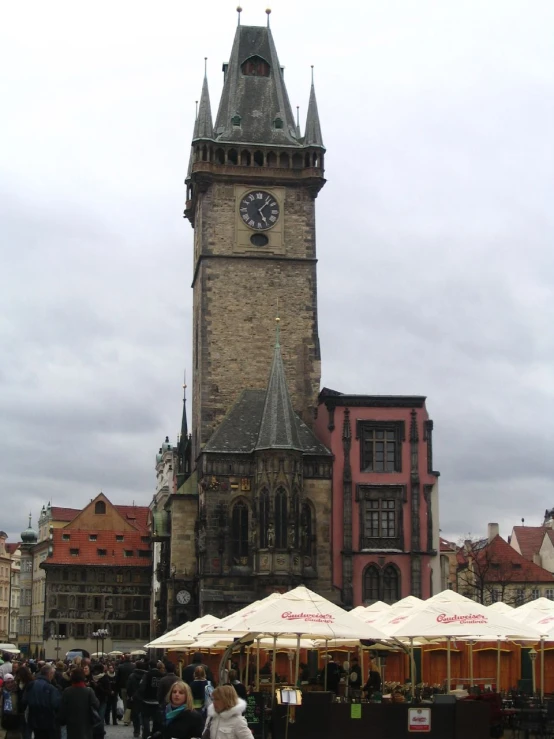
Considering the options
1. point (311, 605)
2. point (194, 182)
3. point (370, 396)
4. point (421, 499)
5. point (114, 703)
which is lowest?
point (114, 703)

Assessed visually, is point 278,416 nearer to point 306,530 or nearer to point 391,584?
point 306,530

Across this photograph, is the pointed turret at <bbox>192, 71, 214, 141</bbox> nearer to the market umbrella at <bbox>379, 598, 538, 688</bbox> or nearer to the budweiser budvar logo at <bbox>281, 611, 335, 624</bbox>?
the market umbrella at <bbox>379, 598, 538, 688</bbox>

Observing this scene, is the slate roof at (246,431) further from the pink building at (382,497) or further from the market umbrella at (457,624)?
the market umbrella at (457,624)

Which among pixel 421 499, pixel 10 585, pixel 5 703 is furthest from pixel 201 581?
pixel 10 585

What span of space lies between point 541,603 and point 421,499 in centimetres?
2476

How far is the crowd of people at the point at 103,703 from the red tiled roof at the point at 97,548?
68.9 m

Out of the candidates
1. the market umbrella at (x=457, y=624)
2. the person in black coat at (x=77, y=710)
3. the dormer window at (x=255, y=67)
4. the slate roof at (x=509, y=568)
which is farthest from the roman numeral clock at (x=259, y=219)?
the person in black coat at (x=77, y=710)

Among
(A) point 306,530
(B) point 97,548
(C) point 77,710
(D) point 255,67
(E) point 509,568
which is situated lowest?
(C) point 77,710

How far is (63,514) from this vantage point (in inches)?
4872

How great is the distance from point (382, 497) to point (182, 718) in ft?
150

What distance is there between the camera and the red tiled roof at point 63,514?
12300 cm

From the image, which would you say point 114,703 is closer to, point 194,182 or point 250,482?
point 250,482

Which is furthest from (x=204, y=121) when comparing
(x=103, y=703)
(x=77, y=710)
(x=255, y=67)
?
(x=77, y=710)

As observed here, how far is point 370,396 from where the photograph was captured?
199 ft
